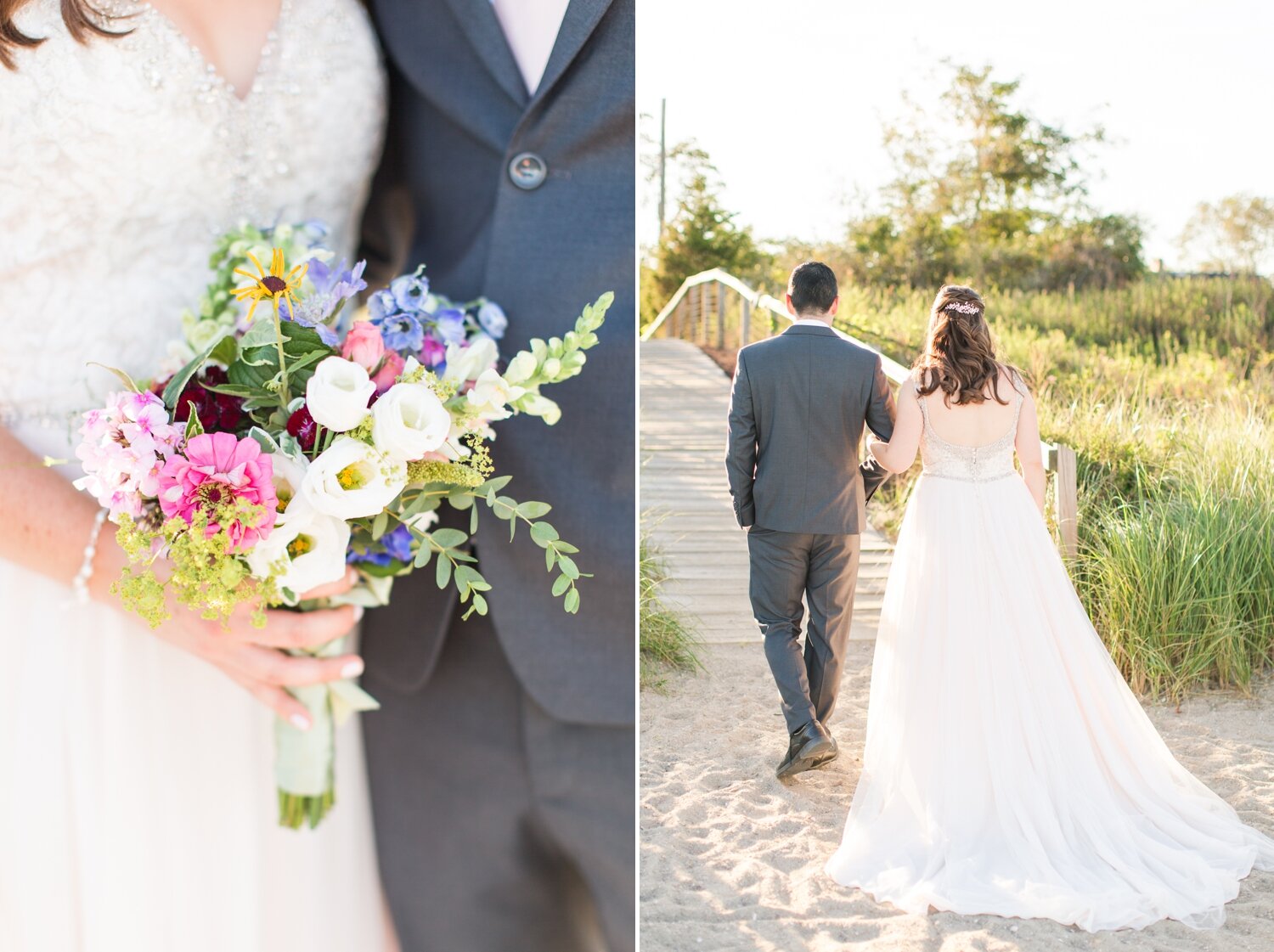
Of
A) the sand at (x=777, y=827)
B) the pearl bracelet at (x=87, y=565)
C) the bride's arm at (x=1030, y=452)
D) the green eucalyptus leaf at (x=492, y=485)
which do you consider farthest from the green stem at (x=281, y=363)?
the bride's arm at (x=1030, y=452)

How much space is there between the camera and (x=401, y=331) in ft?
A: 4.35

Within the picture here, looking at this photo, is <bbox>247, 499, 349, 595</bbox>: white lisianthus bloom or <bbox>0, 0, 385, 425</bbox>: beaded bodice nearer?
<bbox>247, 499, 349, 595</bbox>: white lisianthus bloom

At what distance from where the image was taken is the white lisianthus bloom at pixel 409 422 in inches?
45.0

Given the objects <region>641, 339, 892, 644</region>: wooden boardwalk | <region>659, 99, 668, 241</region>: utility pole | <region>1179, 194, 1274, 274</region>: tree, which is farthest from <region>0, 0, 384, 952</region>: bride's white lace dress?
<region>1179, 194, 1274, 274</region>: tree

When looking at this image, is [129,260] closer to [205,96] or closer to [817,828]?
[205,96]

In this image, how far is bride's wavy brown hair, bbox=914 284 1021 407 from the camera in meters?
2.30

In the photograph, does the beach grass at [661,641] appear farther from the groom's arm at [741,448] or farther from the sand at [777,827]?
the groom's arm at [741,448]

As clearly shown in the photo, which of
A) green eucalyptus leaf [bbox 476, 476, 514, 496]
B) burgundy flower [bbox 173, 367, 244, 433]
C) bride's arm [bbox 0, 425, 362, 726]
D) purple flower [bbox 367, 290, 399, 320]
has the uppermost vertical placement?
purple flower [bbox 367, 290, 399, 320]

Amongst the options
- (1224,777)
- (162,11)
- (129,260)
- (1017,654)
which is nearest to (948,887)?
(1017,654)

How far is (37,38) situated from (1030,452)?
2080mm

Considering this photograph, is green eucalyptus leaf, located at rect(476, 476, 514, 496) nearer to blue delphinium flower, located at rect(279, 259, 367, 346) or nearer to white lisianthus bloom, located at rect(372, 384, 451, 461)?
white lisianthus bloom, located at rect(372, 384, 451, 461)

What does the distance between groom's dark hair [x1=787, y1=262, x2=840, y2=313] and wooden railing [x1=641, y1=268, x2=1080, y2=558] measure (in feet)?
0.33

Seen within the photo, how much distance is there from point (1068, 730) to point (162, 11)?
2.22m

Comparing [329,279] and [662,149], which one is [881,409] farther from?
[329,279]
